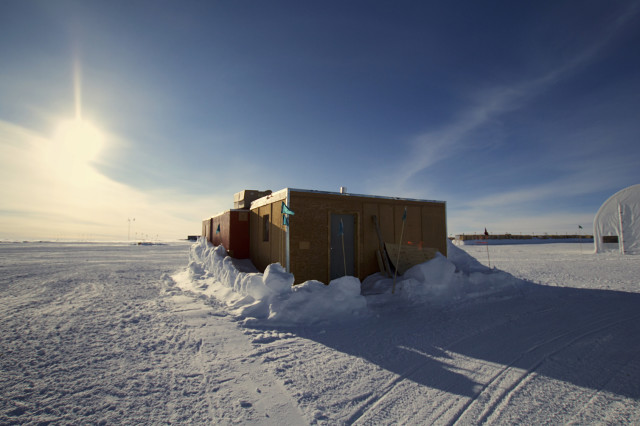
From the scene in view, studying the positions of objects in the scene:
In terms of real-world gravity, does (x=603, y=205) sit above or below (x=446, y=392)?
above

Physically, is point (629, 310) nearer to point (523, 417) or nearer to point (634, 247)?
point (523, 417)

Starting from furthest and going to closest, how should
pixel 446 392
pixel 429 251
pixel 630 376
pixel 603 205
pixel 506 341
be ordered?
pixel 603 205, pixel 429 251, pixel 506 341, pixel 630 376, pixel 446 392

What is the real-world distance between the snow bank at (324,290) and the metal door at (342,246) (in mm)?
889

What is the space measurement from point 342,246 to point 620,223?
1051 inches

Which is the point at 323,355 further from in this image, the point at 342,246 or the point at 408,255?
the point at 408,255

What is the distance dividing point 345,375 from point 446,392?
1281 millimetres

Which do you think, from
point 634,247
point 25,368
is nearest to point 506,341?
point 25,368

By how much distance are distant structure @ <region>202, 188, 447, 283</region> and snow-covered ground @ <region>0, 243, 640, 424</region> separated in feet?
5.47

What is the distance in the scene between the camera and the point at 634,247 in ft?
78.3

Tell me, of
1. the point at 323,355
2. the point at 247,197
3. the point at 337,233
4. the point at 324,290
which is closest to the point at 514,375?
the point at 323,355

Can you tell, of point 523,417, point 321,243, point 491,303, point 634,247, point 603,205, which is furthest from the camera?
point 603,205

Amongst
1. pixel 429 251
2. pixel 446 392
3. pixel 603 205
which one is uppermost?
pixel 603 205

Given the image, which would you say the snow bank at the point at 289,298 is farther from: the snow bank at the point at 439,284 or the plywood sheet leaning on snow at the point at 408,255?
the plywood sheet leaning on snow at the point at 408,255

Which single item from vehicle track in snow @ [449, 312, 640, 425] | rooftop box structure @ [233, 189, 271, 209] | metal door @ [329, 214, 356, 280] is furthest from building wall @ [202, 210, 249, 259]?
vehicle track in snow @ [449, 312, 640, 425]
